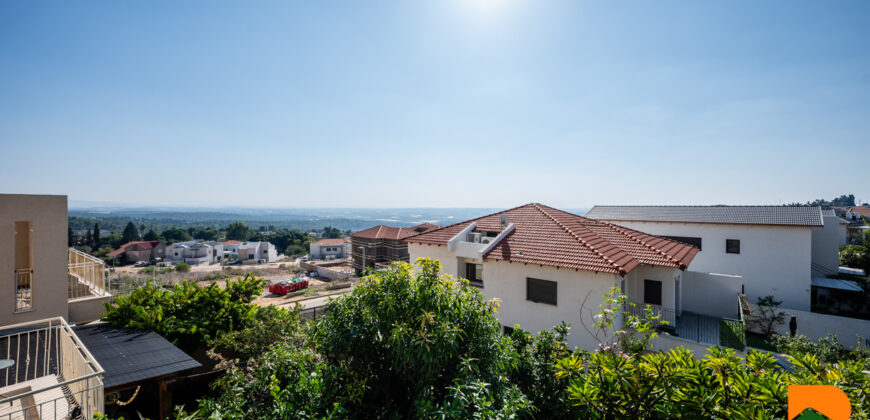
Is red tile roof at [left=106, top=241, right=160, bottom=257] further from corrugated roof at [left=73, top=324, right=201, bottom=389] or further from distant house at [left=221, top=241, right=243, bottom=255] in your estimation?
corrugated roof at [left=73, top=324, right=201, bottom=389]

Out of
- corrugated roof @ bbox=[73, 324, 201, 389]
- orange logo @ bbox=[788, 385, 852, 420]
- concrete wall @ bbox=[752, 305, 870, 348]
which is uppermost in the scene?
orange logo @ bbox=[788, 385, 852, 420]

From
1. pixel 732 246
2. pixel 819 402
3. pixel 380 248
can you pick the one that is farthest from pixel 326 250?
pixel 819 402

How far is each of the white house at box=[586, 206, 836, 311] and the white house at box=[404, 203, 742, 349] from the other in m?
5.97

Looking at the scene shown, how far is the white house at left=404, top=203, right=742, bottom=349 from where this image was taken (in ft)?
38.6

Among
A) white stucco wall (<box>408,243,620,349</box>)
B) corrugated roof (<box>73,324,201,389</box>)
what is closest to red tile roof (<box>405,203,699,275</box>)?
white stucco wall (<box>408,243,620,349</box>)

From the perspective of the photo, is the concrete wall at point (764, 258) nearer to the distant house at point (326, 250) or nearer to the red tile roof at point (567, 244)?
the red tile roof at point (567, 244)

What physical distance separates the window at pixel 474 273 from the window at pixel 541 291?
2.98 metres

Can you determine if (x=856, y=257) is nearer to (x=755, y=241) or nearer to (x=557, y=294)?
(x=755, y=241)

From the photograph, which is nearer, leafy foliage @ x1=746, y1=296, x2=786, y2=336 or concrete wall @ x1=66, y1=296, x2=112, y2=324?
concrete wall @ x1=66, y1=296, x2=112, y2=324

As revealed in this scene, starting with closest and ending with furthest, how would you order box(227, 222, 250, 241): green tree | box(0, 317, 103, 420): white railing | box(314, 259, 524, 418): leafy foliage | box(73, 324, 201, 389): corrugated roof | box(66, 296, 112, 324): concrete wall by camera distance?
box(314, 259, 524, 418): leafy foliage → box(0, 317, 103, 420): white railing → box(73, 324, 201, 389): corrugated roof → box(66, 296, 112, 324): concrete wall → box(227, 222, 250, 241): green tree

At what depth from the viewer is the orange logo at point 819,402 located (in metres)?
1.69

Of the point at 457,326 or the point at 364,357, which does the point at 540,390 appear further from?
the point at 364,357

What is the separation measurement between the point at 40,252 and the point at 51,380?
458 cm

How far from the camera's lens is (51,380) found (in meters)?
6.23
